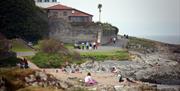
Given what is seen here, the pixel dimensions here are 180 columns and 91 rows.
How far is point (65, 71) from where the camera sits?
5703 cm

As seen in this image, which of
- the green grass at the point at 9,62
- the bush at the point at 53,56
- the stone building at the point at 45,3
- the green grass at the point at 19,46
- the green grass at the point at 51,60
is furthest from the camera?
the stone building at the point at 45,3

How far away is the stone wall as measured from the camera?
8491 centimetres

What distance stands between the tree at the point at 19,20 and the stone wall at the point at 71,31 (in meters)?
5.75

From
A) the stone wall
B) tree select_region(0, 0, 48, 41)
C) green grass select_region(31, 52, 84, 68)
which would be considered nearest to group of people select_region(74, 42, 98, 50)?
the stone wall

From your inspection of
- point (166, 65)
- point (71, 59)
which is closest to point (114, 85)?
point (71, 59)

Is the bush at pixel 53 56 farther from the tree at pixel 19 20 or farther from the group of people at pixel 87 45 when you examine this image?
the tree at pixel 19 20

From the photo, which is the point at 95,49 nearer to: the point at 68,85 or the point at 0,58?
the point at 0,58

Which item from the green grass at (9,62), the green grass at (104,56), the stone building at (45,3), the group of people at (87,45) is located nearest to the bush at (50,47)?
the green grass at (104,56)

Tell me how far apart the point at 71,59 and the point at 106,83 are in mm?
17146

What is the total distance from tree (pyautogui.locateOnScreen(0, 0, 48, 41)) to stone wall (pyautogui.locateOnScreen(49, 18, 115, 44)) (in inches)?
226

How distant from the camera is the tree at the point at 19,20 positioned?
245 feet

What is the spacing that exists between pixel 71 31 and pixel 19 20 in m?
11.6

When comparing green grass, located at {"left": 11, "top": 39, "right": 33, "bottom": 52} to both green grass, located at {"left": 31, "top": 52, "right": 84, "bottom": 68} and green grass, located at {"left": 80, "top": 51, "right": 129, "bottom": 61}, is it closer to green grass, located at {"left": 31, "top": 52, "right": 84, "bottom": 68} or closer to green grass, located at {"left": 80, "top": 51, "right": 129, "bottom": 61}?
green grass, located at {"left": 31, "top": 52, "right": 84, "bottom": 68}

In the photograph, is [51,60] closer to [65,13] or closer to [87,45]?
[87,45]
